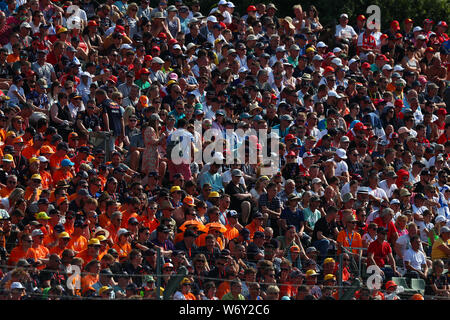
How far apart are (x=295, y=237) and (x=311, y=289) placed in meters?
2.99

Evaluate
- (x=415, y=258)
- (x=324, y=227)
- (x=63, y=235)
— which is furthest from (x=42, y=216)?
(x=415, y=258)

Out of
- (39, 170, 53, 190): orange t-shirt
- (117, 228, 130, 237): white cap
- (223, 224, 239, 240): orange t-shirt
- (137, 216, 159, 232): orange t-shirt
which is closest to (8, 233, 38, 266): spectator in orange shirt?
(117, 228, 130, 237): white cap

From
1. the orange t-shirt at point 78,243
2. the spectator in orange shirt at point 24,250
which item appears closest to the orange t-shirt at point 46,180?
the orange t-shirt at point 78,243

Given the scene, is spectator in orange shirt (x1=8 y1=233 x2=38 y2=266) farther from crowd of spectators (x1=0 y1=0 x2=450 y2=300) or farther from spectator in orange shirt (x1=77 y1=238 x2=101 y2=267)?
spectator in orange shirt (x1=77 y1=238 x2=101 y2=267)

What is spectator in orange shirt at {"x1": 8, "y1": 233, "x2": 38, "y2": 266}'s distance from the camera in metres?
13.6

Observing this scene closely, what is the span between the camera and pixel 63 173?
16.2 m

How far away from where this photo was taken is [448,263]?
664 inches

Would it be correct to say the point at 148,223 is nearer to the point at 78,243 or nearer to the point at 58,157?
the point at 78,243

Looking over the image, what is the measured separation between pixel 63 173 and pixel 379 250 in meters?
5.00

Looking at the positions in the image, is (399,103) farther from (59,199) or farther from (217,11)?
(59,199)

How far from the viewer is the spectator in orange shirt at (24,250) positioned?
44.7 ft

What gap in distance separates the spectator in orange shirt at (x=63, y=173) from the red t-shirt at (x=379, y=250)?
15.6ft

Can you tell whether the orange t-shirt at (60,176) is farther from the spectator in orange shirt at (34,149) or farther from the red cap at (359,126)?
the red cap at (359,126)

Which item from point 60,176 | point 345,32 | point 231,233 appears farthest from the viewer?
point 345,32
